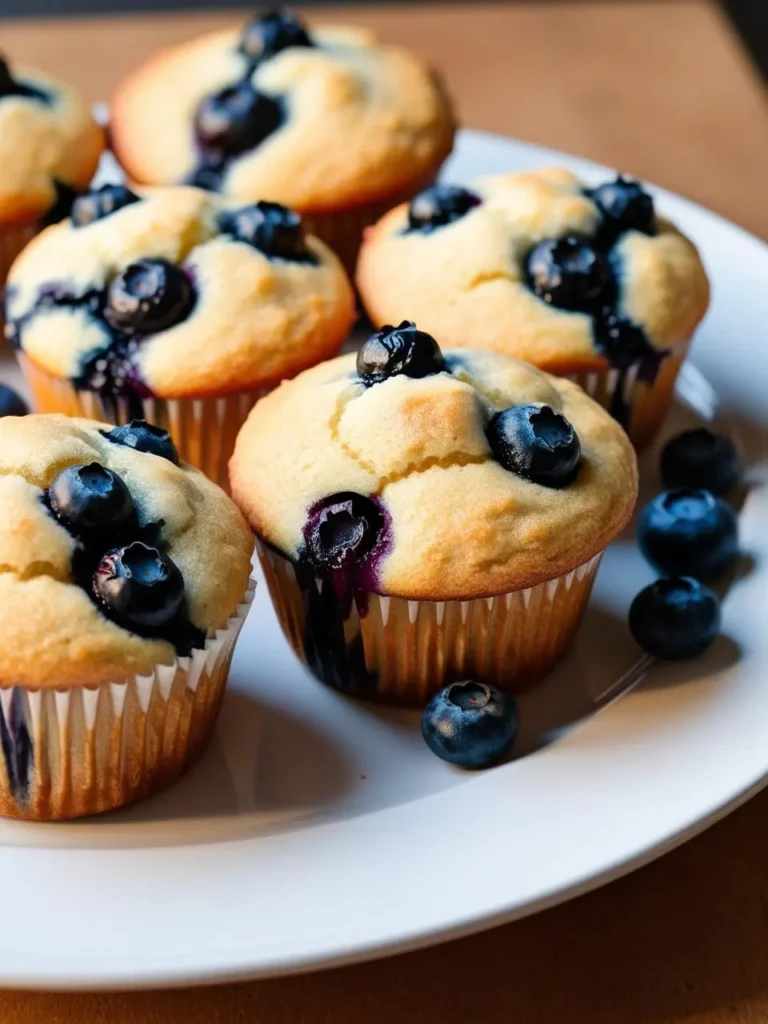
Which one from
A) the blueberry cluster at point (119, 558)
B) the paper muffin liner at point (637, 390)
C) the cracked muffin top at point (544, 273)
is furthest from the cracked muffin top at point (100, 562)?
the paper muffin liner at point (637, 390)

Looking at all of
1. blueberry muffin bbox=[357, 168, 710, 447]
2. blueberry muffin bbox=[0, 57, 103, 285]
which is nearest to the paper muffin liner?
blueberry muffin bbox=[357, 168, 710, 447]

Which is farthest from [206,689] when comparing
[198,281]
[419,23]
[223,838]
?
[419,23]

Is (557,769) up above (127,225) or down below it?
below

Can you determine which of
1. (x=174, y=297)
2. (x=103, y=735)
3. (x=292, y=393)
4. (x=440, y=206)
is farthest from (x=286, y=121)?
(x=103, y=735)

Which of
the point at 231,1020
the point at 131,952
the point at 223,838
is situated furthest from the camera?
the point at 223,838

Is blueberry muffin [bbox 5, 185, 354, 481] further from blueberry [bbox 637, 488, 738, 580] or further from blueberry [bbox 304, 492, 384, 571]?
blueberry [bbox 637, 488, 738, 580]

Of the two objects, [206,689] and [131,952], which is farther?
[206,689]

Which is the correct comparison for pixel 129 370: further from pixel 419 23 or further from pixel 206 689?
pixel 419 23

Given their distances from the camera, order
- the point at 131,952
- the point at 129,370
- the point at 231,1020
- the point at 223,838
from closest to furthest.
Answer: the point at 131,952, the point at 231,1020, the point at 223,838, the point at 129,370
